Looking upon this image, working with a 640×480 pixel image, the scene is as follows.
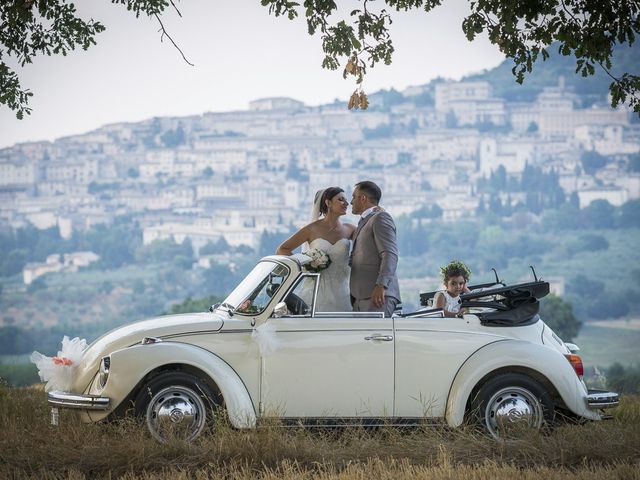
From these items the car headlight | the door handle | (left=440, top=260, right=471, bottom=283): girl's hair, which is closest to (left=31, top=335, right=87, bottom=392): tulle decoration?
the car headlight

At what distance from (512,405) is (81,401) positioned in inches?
110

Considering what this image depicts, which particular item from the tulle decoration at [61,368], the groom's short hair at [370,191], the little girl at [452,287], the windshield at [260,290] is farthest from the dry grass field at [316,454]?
the groom's short hair at [370,191]

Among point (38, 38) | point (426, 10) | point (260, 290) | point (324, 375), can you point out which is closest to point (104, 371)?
point (260, 290)

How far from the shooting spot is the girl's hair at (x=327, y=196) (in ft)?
27.9

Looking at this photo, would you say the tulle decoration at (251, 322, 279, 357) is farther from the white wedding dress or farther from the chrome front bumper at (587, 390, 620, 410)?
the chrome front bumper at (587, 390, 620, 410)

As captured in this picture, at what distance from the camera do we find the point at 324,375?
6.96 m

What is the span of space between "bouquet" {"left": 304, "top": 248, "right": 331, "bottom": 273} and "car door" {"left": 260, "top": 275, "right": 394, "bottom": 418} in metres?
0.76

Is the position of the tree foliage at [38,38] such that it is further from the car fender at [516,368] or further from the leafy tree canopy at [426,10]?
the car fender at [516,368]

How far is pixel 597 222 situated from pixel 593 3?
7363 inches

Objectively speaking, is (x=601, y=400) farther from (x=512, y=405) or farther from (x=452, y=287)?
(x=452, y=287)

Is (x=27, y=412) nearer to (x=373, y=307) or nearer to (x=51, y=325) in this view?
(x=373, y=307)

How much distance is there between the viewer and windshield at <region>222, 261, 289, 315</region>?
23.6 feet

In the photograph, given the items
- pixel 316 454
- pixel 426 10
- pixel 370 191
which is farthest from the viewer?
pixel 426 10

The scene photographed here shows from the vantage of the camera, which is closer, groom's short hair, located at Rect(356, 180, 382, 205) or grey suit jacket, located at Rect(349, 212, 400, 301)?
grey suit jacket, located at Rect(349, 212, 400, 301)
